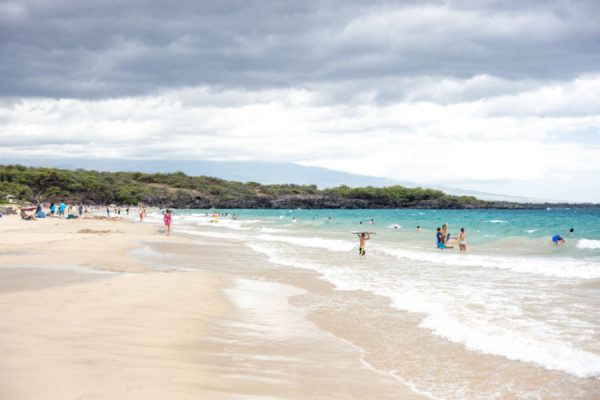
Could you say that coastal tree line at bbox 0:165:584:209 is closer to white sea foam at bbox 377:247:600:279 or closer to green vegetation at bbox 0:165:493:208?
green vegetation at bbox 0:165:493:208

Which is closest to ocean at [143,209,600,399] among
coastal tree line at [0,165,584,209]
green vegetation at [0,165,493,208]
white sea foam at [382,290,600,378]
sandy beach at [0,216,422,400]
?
white sea foam at [382,290,600,378]

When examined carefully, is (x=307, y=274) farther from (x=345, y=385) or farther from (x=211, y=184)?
(x=211, y=184)

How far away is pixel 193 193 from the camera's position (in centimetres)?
15825

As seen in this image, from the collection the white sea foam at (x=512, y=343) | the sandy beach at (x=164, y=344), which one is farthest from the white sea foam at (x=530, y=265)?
the sandy beach at (x=164, y=344)

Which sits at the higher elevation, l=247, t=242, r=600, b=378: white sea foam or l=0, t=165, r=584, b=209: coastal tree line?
l=0, t=165, r=584, b=209: coastal tree line

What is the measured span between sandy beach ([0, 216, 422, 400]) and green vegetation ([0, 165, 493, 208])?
11113cm

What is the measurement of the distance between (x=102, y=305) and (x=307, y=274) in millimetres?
8517

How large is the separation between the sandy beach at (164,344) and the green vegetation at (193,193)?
111127 millimetres

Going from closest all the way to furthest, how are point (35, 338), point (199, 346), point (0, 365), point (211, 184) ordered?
point (0, 365)
point (35, 338)
point (199, 346)
point (211, 184)

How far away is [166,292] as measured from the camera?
1150cm

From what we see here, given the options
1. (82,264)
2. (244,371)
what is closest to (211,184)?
(82,264)

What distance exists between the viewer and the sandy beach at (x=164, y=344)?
5.19m

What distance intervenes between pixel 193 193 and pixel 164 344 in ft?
Answer: 506

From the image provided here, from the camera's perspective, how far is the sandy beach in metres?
5.19
